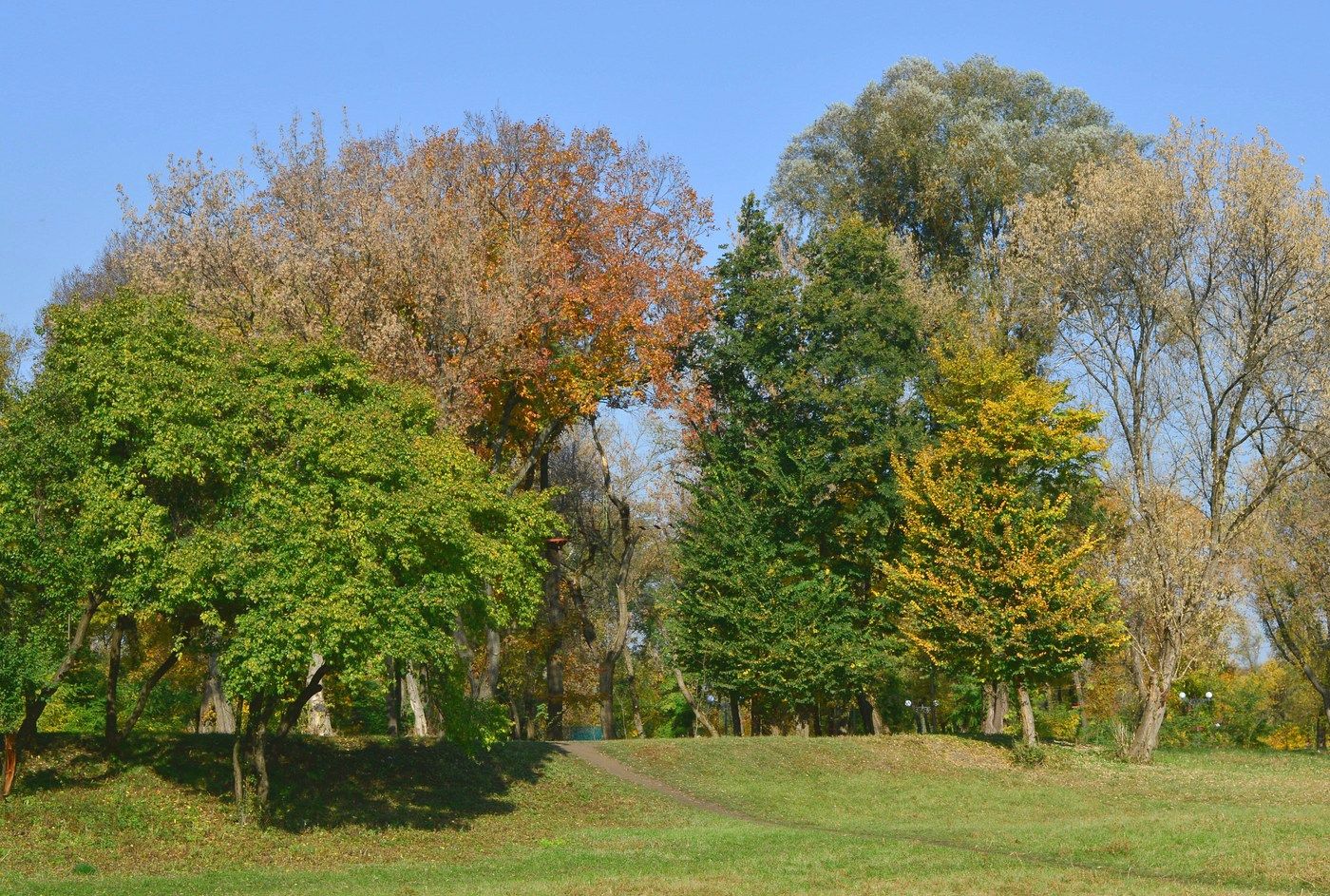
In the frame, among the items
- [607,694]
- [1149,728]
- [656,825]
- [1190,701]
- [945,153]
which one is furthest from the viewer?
[1190,701]

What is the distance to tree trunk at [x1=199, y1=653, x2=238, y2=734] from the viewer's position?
38.7m

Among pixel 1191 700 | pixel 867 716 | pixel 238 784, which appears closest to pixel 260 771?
pixel 238 784

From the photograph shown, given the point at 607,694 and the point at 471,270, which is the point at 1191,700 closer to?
the point at 607,694

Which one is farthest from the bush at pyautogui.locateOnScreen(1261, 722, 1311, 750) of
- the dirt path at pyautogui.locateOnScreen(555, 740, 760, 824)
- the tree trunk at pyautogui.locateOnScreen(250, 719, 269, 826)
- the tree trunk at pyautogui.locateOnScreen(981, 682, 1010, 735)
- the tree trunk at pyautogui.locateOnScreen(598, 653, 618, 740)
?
the tree trunk at pyautogui.locateOnScreen(250, 719, 269, 826)

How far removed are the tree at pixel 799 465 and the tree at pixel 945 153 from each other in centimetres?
809

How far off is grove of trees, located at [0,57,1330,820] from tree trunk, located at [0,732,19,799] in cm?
10

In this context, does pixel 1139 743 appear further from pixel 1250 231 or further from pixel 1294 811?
pixel 1250 231

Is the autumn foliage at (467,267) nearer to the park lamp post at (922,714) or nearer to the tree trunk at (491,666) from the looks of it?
the tree trunk at (491,666)

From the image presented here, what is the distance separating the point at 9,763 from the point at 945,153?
42.8 meters

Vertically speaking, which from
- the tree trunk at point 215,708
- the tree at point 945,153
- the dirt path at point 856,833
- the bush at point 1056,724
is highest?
the tree at point 945,153

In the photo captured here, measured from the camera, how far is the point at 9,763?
25.0 m

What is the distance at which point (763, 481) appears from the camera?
147 feet

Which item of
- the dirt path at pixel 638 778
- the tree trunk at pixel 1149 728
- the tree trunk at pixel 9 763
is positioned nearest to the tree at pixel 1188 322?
the tree trunk at pixel 1149 728

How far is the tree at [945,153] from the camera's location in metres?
53.1
